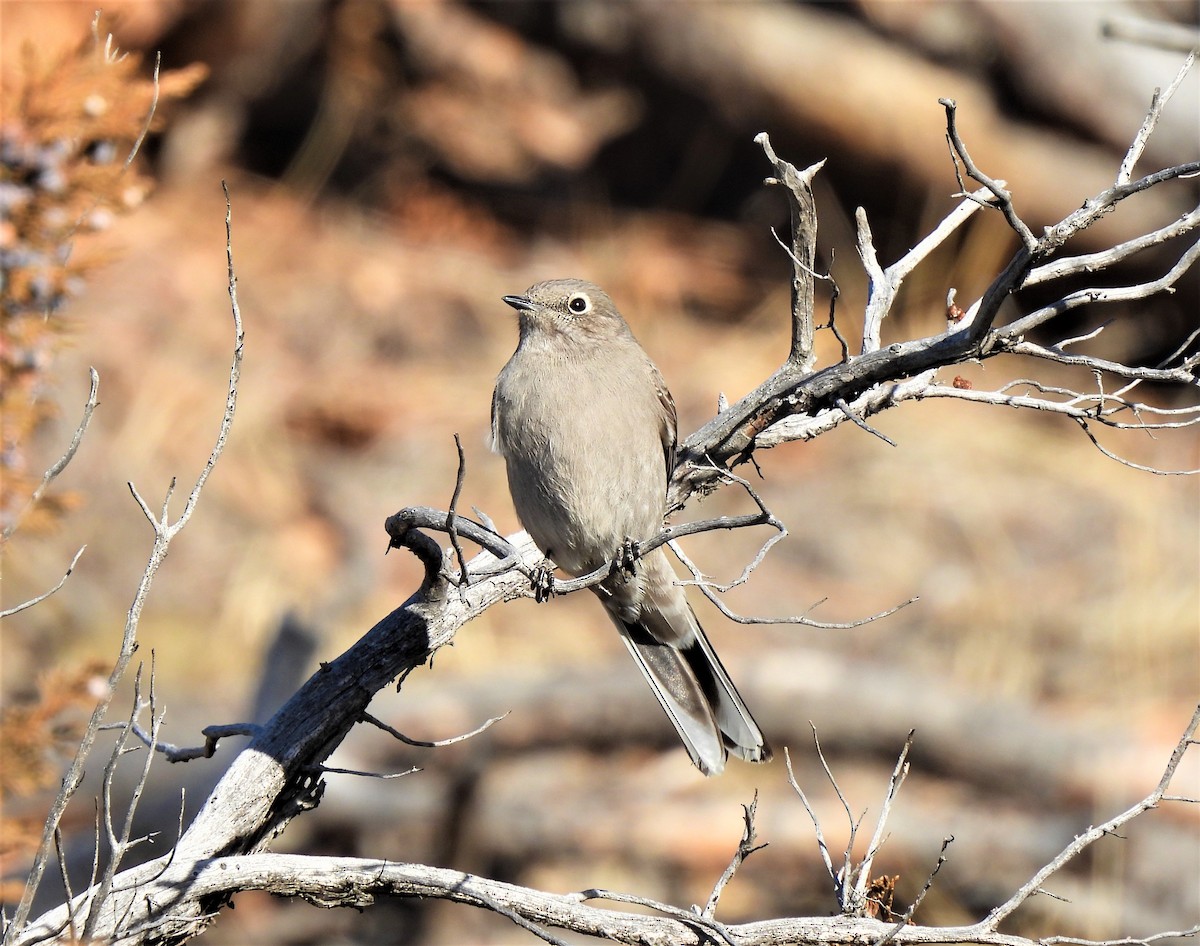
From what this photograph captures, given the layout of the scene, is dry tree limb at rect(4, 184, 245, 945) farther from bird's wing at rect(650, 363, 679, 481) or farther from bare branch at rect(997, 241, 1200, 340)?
bird's wing at rect(650, 363, 679, 481)

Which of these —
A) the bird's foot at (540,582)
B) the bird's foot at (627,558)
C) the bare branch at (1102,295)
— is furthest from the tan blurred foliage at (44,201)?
the bare branch at (1102,295)

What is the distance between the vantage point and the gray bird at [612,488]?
190 inches

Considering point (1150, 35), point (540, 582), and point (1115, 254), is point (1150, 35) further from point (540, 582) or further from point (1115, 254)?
point (540, 582)

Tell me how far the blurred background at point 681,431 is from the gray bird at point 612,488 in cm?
296

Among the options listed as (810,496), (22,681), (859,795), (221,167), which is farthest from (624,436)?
(221,167)

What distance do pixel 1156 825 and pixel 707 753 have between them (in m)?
4.15

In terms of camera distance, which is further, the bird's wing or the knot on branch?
the bird's wing

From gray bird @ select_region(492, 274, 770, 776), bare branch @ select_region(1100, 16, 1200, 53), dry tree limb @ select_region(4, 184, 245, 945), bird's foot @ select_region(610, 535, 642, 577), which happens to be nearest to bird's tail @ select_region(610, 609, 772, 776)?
gray bird @ select_region(492, 274, 770, 776)

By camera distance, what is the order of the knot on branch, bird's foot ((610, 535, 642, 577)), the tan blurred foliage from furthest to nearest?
the tan blurred foliage < bird's foot ((610, 535, 642, 577)) < the knot on branch

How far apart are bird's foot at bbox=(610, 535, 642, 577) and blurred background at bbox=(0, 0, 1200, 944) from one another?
10.8 ft

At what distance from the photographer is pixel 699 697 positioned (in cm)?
501

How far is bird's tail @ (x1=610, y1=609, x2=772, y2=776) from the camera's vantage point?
4840 millimetres

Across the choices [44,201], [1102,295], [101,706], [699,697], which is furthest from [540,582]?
[44,201]

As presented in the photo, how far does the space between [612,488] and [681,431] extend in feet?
20.9
